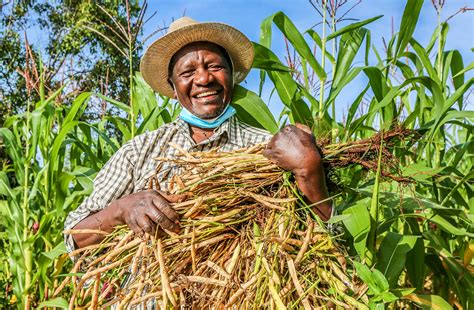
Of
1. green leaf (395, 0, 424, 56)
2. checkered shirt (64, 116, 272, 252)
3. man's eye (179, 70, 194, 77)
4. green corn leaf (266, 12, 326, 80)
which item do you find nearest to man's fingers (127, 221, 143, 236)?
checkered shirt (64, 116, 272, 252)

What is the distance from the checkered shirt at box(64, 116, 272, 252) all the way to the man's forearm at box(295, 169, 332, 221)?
416 mm

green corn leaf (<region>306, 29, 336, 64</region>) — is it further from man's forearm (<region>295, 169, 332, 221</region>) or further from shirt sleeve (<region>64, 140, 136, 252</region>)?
man's forearm (<region>295, 169, 332, 221</region>)

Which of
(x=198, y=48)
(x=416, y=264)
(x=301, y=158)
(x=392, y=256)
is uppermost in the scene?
(x=198, y=48)

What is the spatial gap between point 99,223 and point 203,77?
0.56 metres

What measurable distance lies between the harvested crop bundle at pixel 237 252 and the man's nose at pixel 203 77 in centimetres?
46

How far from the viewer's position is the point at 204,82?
174 centimetres

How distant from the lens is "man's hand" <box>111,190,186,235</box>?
1.22 metres

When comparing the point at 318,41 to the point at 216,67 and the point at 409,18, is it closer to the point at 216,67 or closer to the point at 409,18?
the point at 409,18

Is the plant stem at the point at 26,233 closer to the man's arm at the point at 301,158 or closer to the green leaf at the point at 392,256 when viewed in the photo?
the green leaf at the point at 392,256

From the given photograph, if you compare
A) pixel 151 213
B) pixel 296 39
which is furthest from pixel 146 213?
pixel 296 39

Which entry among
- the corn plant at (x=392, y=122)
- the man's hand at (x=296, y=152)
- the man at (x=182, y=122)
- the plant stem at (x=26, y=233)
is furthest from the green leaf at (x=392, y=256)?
the plant stem at (x=26, y=233)

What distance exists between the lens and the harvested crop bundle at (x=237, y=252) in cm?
112

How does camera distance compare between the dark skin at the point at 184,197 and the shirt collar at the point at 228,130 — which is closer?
the dark skin at the point at 184,197

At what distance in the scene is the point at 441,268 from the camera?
7.48 ft
